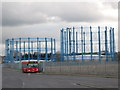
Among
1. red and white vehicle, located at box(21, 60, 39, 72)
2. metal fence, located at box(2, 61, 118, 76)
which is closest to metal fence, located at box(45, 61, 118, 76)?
metal fence, located at box(2, 61, 118, 76)

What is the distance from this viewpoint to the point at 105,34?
230 ft

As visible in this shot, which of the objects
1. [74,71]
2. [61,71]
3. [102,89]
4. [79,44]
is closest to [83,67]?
[74,71]

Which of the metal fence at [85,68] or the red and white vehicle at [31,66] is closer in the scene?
the metal fence at [85,68]

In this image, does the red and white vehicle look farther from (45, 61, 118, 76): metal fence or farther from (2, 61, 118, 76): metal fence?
(45, 61, 118, 76): metal fence

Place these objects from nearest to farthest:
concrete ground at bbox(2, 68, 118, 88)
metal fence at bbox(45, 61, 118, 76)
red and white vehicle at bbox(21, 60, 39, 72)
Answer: concrete ground at bbox(2, 68, 118, 88) → metal fence at bbox(45, 61, 118, 76) → red and white vehicle at bbox(21, 60, 39, 72)

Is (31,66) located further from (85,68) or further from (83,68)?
(85,68)

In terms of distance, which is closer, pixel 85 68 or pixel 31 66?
pixel 85 68

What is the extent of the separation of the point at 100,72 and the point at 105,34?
27498 millimetres

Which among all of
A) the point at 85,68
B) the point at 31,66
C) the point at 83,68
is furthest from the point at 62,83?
the point at 31,66

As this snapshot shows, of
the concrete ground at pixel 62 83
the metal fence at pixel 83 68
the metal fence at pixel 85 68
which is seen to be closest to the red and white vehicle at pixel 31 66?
the metal fence at pixel 83 68

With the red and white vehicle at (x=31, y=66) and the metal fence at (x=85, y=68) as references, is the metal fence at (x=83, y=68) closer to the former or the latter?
the metal fence at (x=85, y=68)

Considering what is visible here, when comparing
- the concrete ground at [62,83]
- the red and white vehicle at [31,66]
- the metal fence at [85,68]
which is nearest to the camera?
the concrete ground at [62,83]

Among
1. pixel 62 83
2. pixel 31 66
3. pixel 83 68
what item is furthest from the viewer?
pixel 31 66

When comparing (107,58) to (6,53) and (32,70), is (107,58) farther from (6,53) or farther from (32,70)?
(6,53)
